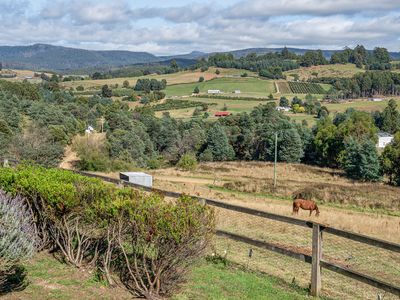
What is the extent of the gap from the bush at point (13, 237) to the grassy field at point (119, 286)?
2.36 ft

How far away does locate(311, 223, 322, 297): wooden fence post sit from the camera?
668 cm

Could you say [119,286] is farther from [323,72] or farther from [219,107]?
[323,72]

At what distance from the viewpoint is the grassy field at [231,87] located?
142m

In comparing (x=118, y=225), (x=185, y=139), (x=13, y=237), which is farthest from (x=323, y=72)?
(x=13, y=237)

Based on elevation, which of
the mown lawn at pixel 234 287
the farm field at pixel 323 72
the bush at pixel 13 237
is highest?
the bush at pixel 13 237

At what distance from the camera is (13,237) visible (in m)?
5.55

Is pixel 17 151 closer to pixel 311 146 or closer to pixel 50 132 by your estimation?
pixel 50 132

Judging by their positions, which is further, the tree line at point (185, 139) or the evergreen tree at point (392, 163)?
the evergreen tree at point (392, 163)

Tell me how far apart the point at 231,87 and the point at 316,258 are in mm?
142694

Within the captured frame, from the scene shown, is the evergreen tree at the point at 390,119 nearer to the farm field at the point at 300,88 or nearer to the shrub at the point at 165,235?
the farm field at the point at 300,88

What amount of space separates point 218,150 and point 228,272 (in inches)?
2503

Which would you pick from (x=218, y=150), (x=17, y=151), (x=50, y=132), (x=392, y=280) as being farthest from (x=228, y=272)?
(x=218, y=150)

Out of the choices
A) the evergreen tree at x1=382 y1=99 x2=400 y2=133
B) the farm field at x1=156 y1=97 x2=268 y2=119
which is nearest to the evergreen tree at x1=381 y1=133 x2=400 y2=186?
→ the evergreen tree at x1=382 y1=99 x2=400 y2=133

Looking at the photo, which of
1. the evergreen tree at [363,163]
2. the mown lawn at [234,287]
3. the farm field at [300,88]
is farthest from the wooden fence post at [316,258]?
the farm field at [300,88]
